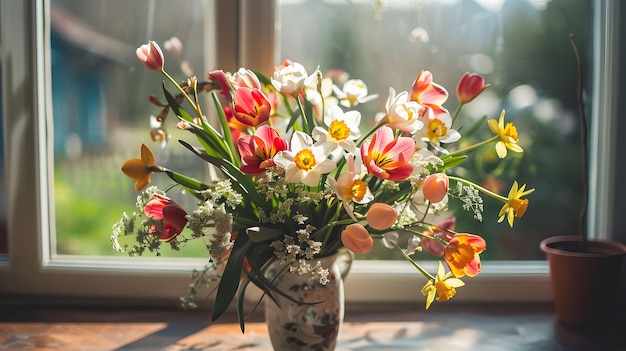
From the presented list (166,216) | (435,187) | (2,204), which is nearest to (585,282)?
(435,187)

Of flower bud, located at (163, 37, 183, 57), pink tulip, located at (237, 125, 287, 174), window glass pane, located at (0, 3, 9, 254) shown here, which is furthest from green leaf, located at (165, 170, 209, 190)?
window glass pane, located at (0, 3, 9, 254)

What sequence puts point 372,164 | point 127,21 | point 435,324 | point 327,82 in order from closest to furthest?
point 372,164
point 327,82
point 435,324
point 127,21

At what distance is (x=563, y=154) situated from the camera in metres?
1.49

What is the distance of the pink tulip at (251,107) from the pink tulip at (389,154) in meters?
0.16

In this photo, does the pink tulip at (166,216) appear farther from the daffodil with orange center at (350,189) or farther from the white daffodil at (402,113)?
the white daffodil at (402,113)

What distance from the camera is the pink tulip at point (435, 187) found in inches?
35.8

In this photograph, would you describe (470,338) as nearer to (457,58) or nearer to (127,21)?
(457,58)

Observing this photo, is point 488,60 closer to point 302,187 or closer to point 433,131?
point 433,131

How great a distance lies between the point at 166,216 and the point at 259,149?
169 mm

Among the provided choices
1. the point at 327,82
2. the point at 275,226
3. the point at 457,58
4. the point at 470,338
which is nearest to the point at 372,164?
the point at 275,226

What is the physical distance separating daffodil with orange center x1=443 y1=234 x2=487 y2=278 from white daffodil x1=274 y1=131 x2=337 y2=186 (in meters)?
0.23

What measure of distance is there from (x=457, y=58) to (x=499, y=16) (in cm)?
14

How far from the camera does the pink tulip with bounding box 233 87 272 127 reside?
0.92 meters

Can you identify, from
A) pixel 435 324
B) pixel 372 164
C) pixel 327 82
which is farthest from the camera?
pixel 435 324
